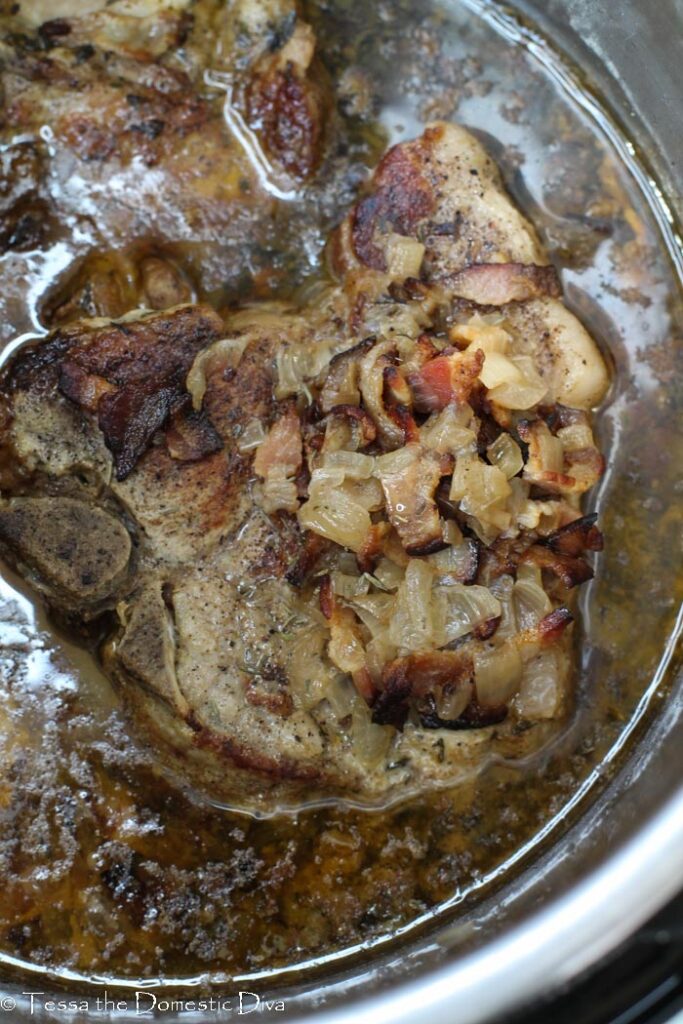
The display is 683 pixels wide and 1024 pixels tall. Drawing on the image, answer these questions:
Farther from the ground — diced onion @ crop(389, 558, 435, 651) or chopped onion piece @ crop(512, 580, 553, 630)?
chopped onion piece @ crop(512, 580, 553, 630)

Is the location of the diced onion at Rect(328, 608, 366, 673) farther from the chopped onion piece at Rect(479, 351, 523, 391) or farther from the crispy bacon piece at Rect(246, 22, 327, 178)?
the crispy bacon piece at Rect(246, 22, 327, 178)

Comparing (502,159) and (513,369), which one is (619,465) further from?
(502,159)

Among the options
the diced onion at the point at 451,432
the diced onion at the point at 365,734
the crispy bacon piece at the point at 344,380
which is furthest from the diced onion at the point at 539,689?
the crispy bacon piece at the point at 344,380

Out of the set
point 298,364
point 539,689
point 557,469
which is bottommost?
point 539,689

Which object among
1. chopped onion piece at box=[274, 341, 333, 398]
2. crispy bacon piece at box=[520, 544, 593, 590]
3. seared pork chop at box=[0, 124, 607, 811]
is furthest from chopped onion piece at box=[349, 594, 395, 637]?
chopped onion piece at box=[274, 341, 333, 398]

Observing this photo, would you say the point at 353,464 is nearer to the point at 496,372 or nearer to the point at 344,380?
the point at 344,380

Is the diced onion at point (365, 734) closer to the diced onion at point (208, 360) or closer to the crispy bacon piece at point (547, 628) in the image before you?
the crispy bacon piece at point (547, 628)

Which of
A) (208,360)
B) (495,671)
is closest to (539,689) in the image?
(495,671)

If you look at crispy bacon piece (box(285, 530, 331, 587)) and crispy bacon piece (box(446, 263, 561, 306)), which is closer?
crispy bacon piece (box(285, 530, 331, 587))
